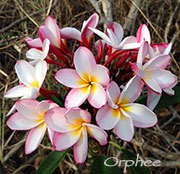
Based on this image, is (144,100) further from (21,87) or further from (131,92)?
(21,87)

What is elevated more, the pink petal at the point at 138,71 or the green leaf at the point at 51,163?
the pink petal at the point at 138,71

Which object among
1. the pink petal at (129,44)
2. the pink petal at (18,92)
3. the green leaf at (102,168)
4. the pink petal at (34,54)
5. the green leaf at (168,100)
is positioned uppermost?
the pink petal at (34,54)

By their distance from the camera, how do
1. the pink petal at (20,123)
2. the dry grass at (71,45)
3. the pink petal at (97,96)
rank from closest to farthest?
the pink petal at (97,96) → the pink petal at (20,123) → the dry grass at (71,45)

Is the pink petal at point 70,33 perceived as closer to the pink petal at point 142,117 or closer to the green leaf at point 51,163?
the pink petal at point 142,117

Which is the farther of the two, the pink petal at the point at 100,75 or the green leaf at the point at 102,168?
the green leaf at the point at 102,168

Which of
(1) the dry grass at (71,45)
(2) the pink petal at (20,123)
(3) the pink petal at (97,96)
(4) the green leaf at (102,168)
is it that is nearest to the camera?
(3) the pink petal at (97,96)

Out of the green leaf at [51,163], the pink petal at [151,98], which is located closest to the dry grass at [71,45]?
the green leaf at [51,163]

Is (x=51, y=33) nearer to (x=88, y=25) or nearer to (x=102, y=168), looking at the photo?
(x=88, y=25)
